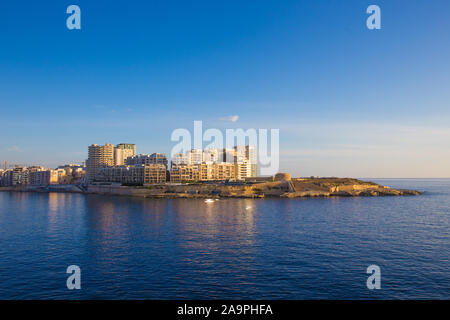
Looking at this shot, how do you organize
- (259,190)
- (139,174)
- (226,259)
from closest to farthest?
(226,259) < (259,190) < (139,174)

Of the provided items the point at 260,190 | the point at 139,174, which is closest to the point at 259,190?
the point at 260,190

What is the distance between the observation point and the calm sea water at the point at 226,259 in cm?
2498

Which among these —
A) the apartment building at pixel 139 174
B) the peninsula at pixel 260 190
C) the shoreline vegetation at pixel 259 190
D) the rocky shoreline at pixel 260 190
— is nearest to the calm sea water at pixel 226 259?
the rocky shoreline at pixel 260 190

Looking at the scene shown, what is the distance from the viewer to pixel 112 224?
56375 millimetres

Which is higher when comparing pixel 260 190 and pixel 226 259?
pixel 260 190

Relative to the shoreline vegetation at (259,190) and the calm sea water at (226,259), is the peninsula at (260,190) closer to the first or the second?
the shoreline vegetation at (259,190)

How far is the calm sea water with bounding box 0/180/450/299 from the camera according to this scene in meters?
25.0

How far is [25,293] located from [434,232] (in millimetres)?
53148

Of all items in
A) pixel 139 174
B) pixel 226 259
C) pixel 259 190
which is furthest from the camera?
pixel 139 174

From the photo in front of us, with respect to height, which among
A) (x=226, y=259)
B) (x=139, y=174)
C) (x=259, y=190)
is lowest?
(x=226, y=259)

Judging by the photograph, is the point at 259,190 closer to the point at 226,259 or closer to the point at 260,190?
the point at 260,190

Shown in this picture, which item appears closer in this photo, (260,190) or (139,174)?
(260,190)

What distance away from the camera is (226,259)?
109 feet

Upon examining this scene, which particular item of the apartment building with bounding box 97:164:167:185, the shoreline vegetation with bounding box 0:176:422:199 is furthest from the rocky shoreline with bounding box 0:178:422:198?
the apartment building with bounding box 97:164:167:185
